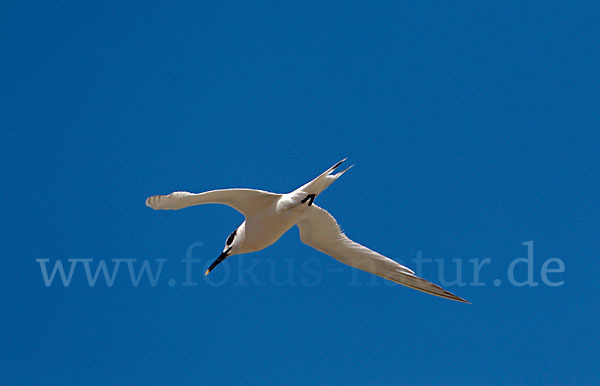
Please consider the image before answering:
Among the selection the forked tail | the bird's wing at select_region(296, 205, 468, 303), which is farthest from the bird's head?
the forked tail

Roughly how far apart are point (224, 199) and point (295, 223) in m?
1.00

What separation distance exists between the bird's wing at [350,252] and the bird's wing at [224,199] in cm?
70

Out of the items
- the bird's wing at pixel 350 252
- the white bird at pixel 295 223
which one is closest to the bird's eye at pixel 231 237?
the white bird at pixel 295 223

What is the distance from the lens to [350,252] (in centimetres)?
1034

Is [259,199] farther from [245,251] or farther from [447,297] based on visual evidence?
[447,297]

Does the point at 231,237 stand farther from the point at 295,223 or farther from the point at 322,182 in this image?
the point at 322,182

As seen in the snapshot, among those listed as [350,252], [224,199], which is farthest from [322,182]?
[350,252]

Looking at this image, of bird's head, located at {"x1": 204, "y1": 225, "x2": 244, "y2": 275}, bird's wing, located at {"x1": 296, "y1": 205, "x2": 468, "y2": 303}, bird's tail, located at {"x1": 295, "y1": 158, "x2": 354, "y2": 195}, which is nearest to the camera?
bird's tail, located at {"x1": 295, "y1": 158, "x2": 354, "y2": 195}

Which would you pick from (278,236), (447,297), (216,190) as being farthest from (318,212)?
(447,297)

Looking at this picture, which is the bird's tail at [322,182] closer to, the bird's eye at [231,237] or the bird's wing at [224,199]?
the bird's wing at [224,199]

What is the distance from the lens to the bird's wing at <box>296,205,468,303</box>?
32.8 feet

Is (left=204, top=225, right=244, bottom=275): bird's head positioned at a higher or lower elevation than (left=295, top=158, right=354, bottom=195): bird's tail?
lower

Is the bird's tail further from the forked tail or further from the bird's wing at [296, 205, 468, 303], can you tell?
the bird's wing at [296, 205, 468, 303]

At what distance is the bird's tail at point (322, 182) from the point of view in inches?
351
